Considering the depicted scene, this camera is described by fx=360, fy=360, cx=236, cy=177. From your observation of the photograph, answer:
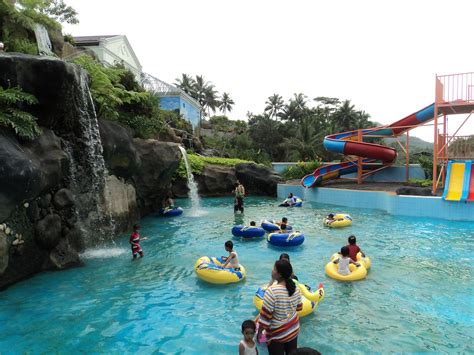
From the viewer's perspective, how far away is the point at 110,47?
31172mm

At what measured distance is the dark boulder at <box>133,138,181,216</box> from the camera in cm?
1788

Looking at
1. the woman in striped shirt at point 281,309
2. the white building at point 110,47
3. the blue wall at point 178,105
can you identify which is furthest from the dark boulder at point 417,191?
the blue wall at point 178,105

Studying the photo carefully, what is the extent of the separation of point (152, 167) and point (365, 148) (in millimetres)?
15132

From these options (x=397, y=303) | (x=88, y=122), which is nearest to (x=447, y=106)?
(x=397, y=303)

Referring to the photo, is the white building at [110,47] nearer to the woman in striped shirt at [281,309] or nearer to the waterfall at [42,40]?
the waterfall at [42,40]

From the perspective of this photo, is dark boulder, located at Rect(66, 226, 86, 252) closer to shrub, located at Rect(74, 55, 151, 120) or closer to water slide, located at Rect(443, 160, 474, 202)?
shrub, located at Rect(74, 55, 151, 120)

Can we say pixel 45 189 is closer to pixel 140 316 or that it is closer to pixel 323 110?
pixel 140 316

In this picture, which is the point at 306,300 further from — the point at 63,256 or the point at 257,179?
the point at 257,179

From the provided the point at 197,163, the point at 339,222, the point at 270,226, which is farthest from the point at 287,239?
the point at 197,163

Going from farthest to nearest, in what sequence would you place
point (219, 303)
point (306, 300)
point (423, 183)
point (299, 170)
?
point (299, 170) → point (423, 183) → point (219, 303) → point (306, 300)

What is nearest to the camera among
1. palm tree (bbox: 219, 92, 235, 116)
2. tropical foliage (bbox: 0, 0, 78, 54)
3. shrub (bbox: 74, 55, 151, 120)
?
tropical foliage (bbox: 0, 0, 78, 54)

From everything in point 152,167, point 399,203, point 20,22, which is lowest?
point 399,203

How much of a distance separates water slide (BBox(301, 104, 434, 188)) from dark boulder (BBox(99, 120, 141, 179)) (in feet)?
47.9

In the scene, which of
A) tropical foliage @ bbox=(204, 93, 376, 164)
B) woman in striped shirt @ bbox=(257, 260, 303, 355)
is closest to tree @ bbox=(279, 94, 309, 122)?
tropical foliage @ bbox=(204, 93, 376, 164)
